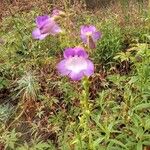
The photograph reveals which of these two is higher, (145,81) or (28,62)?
(145,81)

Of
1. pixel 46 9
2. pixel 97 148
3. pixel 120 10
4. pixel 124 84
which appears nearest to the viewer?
pixel 97 148

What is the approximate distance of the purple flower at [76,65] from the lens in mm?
2172

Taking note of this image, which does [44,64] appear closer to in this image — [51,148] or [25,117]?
[25,117]

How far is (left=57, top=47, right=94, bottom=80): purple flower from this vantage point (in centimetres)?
217

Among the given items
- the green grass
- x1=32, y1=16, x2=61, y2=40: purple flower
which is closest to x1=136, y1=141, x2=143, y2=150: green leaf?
the green grass

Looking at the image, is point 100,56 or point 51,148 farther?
point 100,56

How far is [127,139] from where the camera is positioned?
9.30 ft

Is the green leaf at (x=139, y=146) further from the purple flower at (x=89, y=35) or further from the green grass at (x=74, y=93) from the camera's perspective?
the purple flower at (x=89, y=35)

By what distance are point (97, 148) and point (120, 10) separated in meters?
2.44

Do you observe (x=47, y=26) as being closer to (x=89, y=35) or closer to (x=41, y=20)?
(x=41, y=20)

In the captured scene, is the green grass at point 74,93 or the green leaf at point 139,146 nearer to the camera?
the green leaf at point 139,146

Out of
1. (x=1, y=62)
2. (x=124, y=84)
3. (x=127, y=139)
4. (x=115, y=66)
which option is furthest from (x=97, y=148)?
(x=1, y=62)

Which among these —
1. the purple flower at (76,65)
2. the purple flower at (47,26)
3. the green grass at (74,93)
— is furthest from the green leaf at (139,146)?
the purple flower at (47,26)

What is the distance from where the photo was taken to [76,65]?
2203mm
